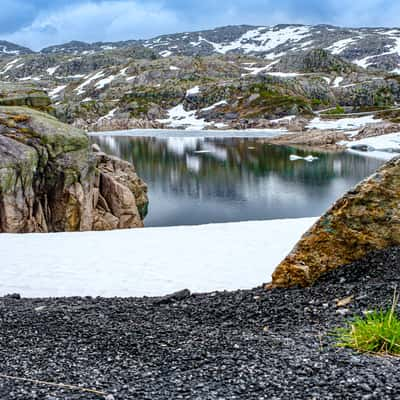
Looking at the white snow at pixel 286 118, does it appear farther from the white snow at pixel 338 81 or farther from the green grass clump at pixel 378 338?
the green grass clump at pixel 378 338

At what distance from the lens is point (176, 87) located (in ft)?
543

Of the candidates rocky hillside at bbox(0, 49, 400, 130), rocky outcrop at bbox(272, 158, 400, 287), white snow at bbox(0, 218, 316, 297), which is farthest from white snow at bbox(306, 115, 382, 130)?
rocky outcrop at bbox(272, 158, 400, 287)

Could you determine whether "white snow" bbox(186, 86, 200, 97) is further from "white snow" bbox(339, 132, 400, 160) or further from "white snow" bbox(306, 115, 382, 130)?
"white snow" bbox(339, 132, 400, 160)

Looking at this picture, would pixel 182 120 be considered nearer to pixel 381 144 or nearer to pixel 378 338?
pixel 381 144

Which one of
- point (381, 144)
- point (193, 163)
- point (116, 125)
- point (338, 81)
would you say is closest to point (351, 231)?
point (193, 163)

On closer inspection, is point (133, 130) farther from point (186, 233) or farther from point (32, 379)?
point (32, 379)

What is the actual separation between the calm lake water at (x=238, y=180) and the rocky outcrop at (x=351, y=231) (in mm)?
26503

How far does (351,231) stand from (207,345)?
540cm

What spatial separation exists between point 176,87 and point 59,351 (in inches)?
6462

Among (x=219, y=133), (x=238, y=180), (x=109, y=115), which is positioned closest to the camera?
(x=238, y=180)

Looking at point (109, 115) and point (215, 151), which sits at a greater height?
point (109, 115)

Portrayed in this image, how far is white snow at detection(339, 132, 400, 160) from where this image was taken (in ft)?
238

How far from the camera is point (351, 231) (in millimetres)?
10898

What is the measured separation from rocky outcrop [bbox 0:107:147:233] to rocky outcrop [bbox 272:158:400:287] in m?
17.5
